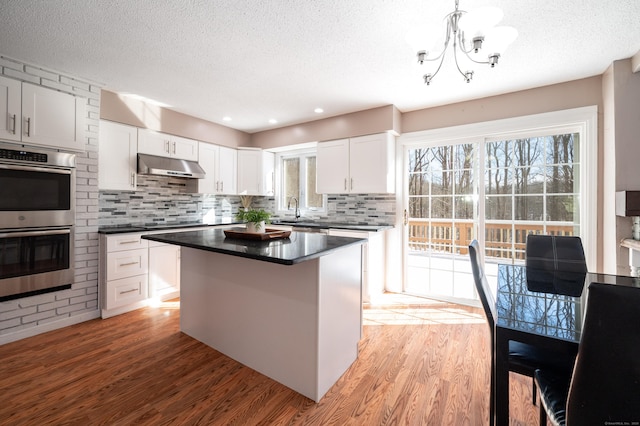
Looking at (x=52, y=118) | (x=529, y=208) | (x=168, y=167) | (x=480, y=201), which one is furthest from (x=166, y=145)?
(x=529, y=208)

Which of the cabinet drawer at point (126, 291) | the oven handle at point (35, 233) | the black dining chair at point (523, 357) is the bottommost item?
the cabinet drawer at point (126, 291)

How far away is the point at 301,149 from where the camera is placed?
4.89 meters

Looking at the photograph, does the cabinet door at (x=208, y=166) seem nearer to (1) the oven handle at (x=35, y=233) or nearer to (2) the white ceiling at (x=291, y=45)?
(2) the white ceiling at (x=291, y=45)

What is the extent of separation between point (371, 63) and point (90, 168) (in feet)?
10.3

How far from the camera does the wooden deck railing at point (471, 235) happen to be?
3123mm

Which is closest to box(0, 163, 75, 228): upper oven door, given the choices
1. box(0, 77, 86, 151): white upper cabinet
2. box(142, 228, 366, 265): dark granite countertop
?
box(0, 77, 86, 151): white upper cabinet

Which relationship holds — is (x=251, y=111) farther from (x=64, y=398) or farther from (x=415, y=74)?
(x=64, y=398)

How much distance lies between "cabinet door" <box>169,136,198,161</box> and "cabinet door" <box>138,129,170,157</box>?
0.07 meters

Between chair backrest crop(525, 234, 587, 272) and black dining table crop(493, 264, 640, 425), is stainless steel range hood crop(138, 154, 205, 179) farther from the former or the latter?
chair backrest crop(525, 234, 587, 272)

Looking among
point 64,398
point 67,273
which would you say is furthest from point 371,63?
point 67,273

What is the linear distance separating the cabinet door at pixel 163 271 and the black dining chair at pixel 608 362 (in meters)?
3.77

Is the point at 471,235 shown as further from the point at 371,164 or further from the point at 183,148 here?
the point at 183,148

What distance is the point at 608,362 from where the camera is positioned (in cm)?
82

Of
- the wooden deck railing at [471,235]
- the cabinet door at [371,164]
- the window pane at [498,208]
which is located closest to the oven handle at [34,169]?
the cabinet door at [371,164]
